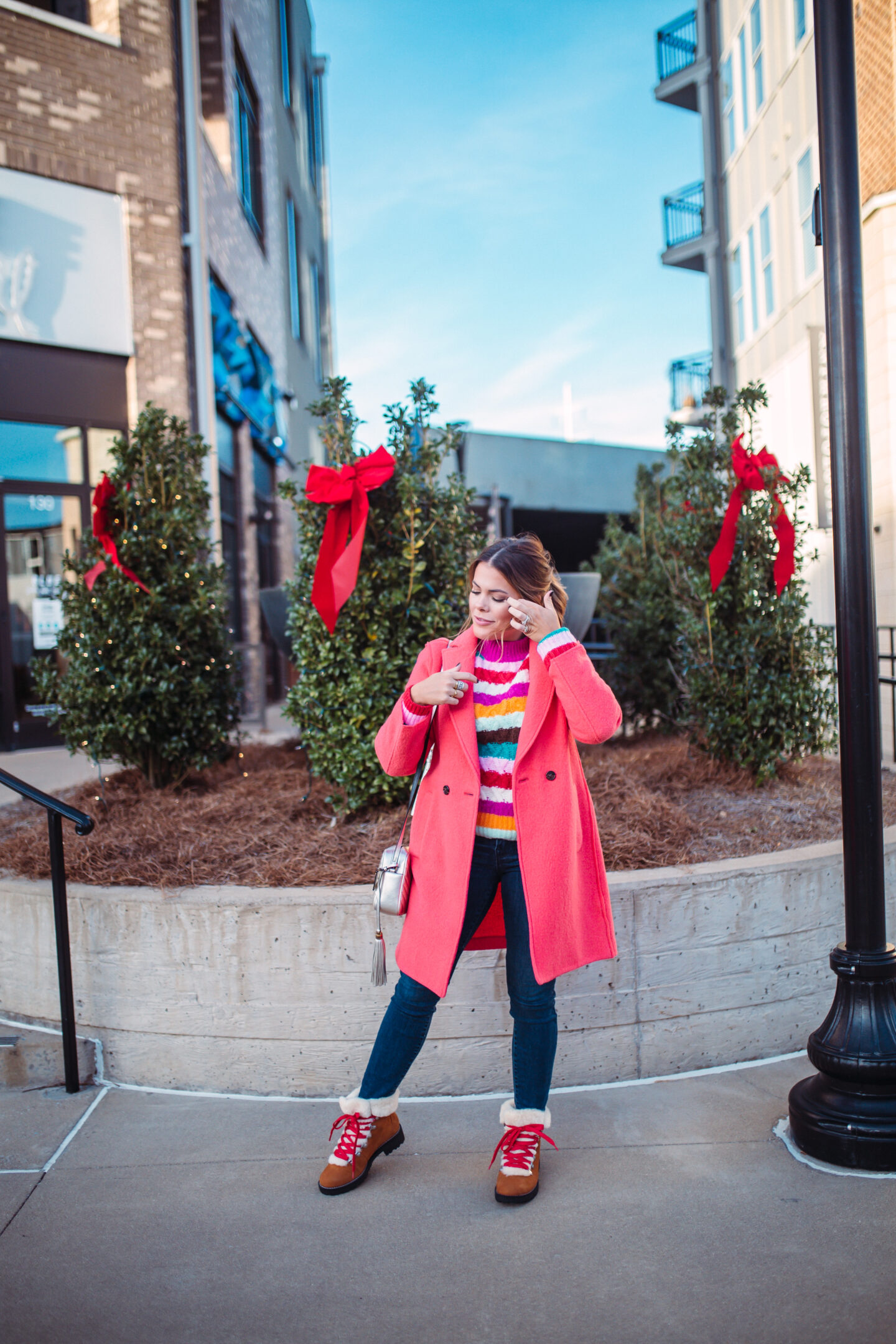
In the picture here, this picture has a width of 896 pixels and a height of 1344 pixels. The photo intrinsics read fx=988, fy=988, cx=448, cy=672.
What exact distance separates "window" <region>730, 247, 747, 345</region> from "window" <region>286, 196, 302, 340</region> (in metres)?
7.92

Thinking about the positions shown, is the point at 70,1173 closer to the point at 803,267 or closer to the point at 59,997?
the point at 59,997

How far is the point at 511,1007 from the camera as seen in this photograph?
9.12ft

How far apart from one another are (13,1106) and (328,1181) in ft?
4.21

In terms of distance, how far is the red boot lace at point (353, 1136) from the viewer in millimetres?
2789

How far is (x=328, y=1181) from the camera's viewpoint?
276cm

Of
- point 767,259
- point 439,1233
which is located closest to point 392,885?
point 439,1233

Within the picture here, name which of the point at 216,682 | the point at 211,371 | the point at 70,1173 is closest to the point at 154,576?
the point at 216,682

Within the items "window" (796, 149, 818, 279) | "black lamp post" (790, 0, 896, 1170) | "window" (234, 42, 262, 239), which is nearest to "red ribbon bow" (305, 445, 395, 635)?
"black lamp post" (790, 0, 896, 1170)

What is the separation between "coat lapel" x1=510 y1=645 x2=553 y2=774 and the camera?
2693 millimetres

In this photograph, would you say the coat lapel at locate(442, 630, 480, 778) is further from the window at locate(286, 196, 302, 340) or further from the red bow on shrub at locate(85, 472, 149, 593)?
the window at locate(286, 196, 302, 340)

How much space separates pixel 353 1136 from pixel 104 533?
3.48 m

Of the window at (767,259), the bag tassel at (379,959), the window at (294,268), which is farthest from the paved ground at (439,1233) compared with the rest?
the window at (294,268)

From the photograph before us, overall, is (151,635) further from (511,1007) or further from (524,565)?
(511,1007)

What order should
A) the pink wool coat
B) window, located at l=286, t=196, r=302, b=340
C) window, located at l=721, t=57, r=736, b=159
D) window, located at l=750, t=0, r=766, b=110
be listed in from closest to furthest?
1. the pink wool coat
2. window, located at l=750, t=0, r=766, b=110
3. window, located at l=721, t=57, r=736, b=159
4. window, located at l=286, t=196, r=302, b=340
